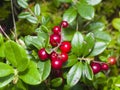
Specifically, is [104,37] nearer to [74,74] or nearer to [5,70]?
[74,74]

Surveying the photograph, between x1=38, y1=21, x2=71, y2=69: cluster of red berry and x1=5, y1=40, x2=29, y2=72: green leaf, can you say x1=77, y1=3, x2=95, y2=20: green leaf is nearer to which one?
x1=38, y1=21, x2=71, y2=69: cluster of red berry

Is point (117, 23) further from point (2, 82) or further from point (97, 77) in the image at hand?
point (2, 82)

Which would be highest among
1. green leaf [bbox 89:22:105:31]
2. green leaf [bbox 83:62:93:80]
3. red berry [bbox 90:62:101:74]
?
green leaf [bbox 83:62:93:80]

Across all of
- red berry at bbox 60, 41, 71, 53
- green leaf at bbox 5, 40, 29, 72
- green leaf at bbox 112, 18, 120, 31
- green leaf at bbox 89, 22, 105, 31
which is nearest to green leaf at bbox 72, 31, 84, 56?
red berry at bbox 60, 41, 71, 53

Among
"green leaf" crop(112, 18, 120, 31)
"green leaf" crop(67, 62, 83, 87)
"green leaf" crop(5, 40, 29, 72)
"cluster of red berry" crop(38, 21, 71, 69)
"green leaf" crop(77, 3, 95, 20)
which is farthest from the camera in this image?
"green leaf" crop(112, 18, 120, 31)

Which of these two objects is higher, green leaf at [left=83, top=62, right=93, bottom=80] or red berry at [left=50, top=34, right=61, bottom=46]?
red berry at [left=50, top=34, right=61, bottom=46]

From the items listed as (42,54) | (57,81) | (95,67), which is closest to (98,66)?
(95,67)
